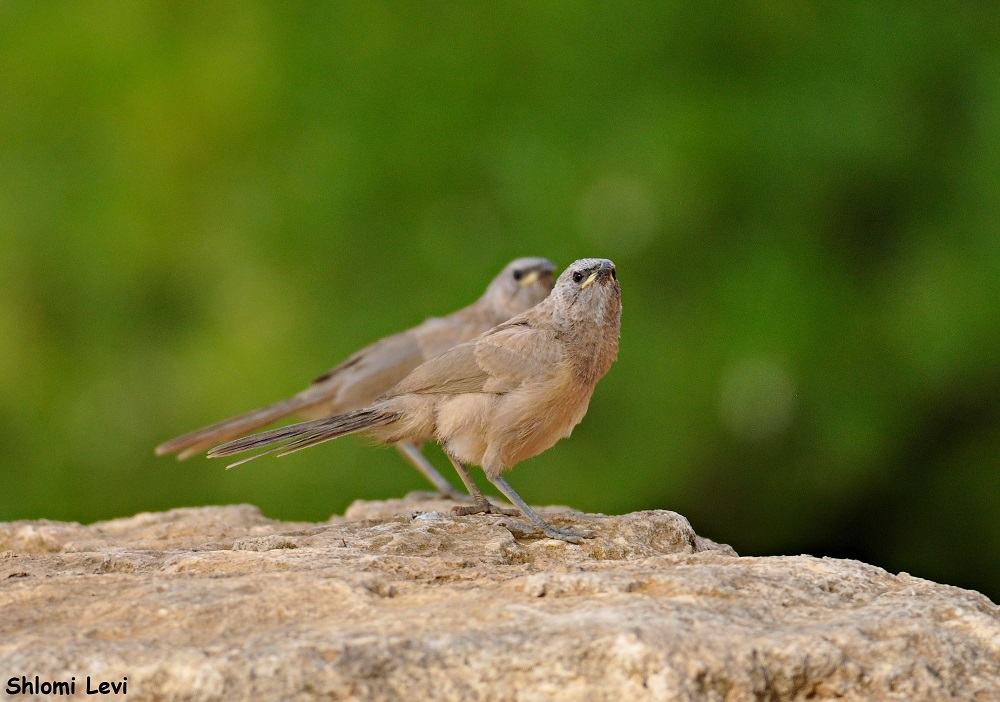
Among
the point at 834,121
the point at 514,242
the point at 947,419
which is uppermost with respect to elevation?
the point at 834,121

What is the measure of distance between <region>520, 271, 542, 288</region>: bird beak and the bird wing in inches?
59.0

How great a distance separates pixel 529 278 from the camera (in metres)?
6.00

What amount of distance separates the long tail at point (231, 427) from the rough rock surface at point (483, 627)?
7.91ft

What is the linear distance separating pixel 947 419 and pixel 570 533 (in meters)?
3.96

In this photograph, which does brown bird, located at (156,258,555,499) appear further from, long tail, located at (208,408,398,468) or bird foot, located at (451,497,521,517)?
long tail, located at (208,408,398,468)

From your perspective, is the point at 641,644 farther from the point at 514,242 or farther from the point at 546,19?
the point at 546,19

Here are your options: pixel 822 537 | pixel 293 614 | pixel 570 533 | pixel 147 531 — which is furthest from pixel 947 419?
pixel 293 614

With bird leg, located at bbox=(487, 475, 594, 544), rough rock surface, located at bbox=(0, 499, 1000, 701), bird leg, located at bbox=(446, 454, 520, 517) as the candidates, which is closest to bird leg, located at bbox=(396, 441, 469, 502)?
bird leg, located at bbox=(446, 454, 520, 517)

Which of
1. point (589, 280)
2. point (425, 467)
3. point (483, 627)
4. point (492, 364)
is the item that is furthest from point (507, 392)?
point (425, 467)

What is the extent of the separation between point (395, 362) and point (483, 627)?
11.5ft

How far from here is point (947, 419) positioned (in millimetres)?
6910

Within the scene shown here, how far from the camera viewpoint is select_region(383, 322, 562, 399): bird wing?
4.22 m

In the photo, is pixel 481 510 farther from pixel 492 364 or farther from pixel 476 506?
pixel 492 364

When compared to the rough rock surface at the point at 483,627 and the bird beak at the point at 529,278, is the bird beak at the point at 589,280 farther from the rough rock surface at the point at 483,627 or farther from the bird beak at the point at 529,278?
the bird beak at the point at 529,278
